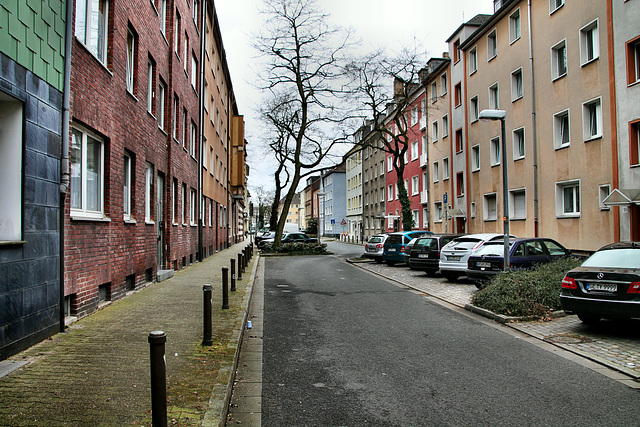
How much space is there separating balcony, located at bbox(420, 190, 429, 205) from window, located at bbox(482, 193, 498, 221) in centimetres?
976

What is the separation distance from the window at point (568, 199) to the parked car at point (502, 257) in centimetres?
597

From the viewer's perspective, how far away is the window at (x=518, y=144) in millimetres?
23266

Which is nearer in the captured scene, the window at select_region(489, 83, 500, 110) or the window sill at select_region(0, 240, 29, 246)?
the window sill at select_region(0, 240, 29, 246)

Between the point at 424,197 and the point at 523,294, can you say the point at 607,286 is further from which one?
the point at 424,197

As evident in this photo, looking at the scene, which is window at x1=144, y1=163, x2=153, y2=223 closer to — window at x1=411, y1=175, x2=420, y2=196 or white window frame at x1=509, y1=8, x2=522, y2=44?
white window frame at x1=509, y1=8, x2=522, y2=44

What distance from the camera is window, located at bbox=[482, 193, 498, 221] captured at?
2594 cm

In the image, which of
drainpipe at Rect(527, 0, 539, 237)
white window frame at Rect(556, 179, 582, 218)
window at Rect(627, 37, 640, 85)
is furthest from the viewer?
drainpipe at Rect(527, 0, 539, 237)

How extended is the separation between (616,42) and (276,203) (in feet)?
103

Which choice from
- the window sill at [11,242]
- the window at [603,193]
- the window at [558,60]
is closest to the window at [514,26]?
the window at [558,60]

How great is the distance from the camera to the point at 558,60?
20.4 metres

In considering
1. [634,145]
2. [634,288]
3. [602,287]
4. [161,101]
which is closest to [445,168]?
[634,145]

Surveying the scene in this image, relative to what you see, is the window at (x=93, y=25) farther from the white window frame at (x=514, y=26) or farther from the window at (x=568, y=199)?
the white window frame at (x=514, y=26)

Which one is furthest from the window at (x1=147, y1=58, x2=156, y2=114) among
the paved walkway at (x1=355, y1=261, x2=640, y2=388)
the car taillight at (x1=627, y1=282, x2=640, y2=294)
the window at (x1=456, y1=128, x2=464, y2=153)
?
the window at (x1=456, y1=128, x2=464, y2=153)

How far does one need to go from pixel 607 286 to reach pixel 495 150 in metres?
19.7
